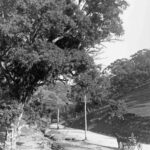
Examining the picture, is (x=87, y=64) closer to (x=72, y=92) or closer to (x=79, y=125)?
(x=72, y=92)

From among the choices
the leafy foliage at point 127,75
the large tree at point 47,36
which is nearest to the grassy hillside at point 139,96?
the leafy foliage at point 127,75

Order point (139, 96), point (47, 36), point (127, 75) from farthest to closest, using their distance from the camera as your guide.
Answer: point (127, 75), point (139, 96), point (47, 36)

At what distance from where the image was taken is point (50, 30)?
13.5 m

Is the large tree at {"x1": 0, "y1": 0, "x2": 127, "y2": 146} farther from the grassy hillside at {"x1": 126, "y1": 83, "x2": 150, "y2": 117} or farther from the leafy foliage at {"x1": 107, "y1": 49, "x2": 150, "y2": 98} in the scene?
the leafy foliage at {"x1": 107, "y1": 49, "x2": 150, "y2": 98}

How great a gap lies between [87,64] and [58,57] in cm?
234

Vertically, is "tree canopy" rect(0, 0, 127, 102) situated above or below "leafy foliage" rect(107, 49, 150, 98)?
below

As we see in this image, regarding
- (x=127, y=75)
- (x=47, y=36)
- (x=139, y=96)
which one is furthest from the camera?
(x=127, y=75)

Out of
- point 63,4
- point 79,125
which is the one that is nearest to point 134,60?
point 79,125

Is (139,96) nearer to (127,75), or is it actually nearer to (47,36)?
(127,75)

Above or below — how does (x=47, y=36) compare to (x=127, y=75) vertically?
below

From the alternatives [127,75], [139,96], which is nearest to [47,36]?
[139,96]

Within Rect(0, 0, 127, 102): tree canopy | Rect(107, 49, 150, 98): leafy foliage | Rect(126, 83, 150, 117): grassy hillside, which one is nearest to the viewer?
Rect(0, 0, 127, 102): tree canopy

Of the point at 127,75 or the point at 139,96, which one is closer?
the point at 139,96

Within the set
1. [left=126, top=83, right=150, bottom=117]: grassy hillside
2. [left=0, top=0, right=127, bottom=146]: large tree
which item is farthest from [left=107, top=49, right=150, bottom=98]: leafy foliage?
[left=0, top=0, right=127, bottom=146]: large tree
